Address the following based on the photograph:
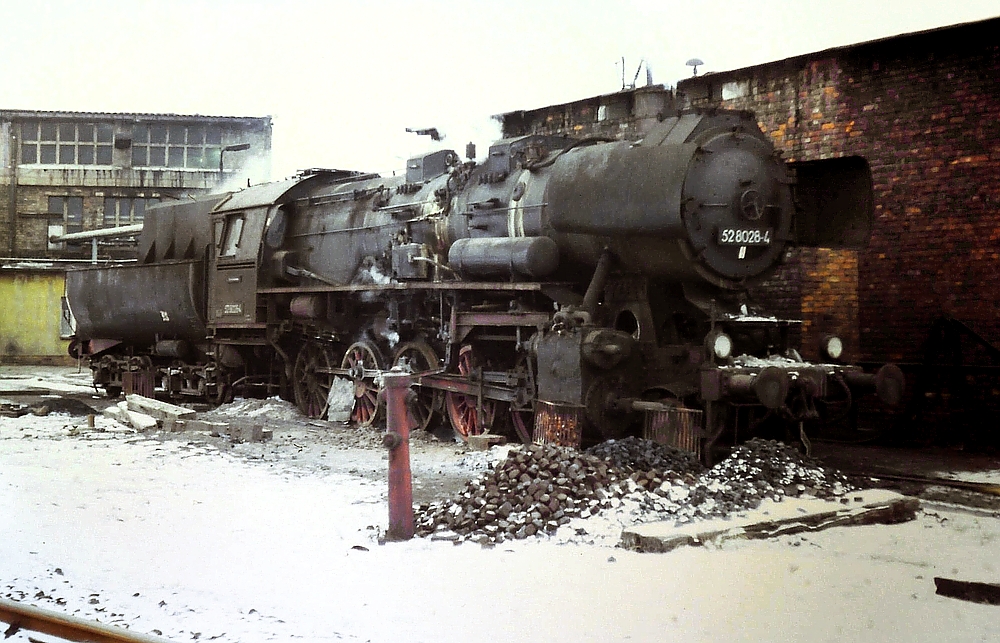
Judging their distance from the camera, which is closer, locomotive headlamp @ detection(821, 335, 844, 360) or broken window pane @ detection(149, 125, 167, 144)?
locomotive headlamp @ detection(821, 335, 844, 360)

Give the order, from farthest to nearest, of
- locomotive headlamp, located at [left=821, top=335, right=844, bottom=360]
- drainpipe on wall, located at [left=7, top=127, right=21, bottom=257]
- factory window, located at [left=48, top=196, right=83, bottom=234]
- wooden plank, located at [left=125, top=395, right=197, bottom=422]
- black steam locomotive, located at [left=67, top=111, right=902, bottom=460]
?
factory window, located at [left=48, top=196, right=83, bottom=234] → drainpipe on wall, located at [left=7, top=127, right=21, bottom=257] → wooden plank, located at [left=125, top=395, right=197, bottom=422] → locomotive headlamp, located at [left=821, top=335, right=844, bottom=360] → black steam locomotive, located at [left=67, top=111, right=902, bottom=460]

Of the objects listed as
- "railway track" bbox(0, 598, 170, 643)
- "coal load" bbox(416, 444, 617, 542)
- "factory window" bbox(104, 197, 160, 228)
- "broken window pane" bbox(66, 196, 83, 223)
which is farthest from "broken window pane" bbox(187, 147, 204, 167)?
"railway track" bbox(0, 598, 170, 643)

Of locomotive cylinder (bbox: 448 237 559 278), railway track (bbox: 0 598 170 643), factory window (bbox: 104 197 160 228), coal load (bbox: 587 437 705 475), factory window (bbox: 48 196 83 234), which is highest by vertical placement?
factory window (bbox: 104 197 160 228)

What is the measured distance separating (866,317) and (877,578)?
591 centimetres

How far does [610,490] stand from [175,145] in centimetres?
1671

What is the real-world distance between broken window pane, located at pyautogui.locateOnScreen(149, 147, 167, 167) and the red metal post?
1497 cm

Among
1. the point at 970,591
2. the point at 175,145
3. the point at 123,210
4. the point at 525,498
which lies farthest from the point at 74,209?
the point at 970,591

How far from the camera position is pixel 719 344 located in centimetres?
747

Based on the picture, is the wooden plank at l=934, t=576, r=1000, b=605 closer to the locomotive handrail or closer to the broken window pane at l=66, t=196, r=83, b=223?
the locomotive handrail

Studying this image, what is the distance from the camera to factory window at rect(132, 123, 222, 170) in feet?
58.2

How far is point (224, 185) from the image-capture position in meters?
23.5

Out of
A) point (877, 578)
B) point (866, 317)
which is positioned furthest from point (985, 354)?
point (877, 578)

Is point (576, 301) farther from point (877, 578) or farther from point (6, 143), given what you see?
point (6, 143)

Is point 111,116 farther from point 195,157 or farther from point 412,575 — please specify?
point 412,575
